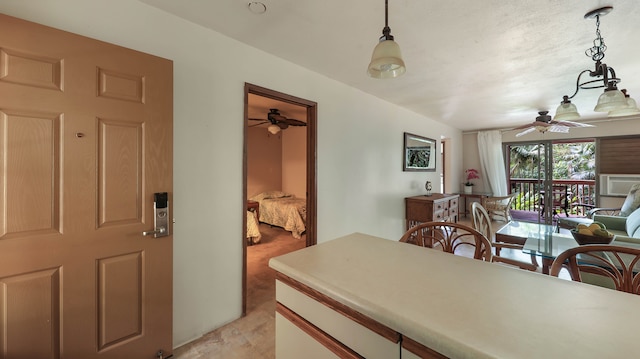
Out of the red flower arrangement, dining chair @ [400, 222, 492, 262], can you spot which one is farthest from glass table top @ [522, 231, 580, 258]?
the red flower arrangement

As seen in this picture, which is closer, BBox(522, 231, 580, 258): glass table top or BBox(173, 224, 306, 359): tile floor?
BBox(173, 224, 306, 359): tile floor

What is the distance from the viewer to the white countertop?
53 cm

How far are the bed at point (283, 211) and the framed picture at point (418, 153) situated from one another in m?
1.89

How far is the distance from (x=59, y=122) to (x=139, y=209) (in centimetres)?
55

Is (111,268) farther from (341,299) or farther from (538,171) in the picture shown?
(538,171)

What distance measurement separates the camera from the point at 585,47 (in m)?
1.95

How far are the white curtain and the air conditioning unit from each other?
4.87ft

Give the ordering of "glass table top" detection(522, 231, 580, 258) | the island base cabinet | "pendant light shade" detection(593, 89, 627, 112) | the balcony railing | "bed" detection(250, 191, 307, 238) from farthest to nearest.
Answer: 1. the balcony railing
2. "bed" detection(250, 191, 307, 238)
3. "glass table top" detection(522, 231, 580, 258)
4. "pendant light shade" detection(593, 89, 627, 112)
5. the island base cabinet

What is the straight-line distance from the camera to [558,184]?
5.23m

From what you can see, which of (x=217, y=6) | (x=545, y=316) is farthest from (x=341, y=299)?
(x=217, y=6)

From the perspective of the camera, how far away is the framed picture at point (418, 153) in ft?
13.3

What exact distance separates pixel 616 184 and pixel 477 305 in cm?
624

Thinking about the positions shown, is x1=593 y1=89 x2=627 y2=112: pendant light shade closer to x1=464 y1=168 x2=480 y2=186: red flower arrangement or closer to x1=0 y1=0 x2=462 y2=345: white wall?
x1=0 y1=0 x2=462 y2=345: white wall

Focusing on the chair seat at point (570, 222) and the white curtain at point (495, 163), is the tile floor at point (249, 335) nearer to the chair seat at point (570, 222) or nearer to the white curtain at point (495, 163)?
the chair seat at point (570, 222)
